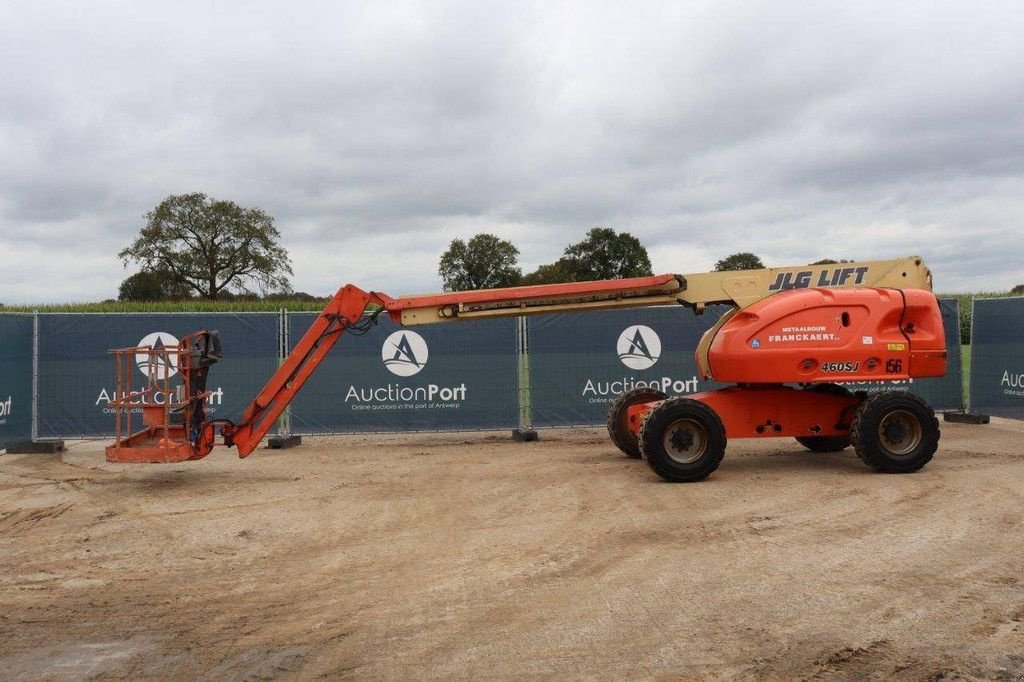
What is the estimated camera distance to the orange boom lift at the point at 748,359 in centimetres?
960

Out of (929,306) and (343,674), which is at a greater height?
(929,306)

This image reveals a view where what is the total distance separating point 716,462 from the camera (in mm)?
9492

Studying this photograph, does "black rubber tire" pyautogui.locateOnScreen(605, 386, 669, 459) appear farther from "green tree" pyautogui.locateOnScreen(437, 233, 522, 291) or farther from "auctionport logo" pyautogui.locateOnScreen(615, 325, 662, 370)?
"green tree" pyautogui.locateOnScreen(437, 233, 522, 291)

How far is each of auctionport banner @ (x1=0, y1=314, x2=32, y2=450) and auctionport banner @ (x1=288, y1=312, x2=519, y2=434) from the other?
433cm

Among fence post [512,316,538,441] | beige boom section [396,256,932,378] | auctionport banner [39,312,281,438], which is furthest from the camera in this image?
fence post [512,316,538,441]

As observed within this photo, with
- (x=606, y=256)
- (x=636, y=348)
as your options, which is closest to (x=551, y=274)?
(x=606, y=256)

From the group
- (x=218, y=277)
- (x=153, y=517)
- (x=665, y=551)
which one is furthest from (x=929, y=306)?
(x=218, y=277)

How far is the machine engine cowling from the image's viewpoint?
9625 millimetres

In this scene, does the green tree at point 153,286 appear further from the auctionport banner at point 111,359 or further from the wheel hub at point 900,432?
the wheel hub at point 900,432

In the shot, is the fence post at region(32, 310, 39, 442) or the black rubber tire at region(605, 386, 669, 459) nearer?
the black rubber tire at region(605, 386, 669, 459)

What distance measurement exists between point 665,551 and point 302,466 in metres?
6.64

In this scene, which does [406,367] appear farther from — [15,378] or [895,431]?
[895,431]

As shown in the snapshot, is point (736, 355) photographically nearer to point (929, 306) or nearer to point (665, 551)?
point (929, 306)

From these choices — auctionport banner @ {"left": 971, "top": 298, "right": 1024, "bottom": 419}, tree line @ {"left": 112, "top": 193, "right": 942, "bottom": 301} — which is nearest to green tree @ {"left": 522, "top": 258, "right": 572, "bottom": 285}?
tree line @ {"left": 112, "top": 193, "right": 942, "bottom": 301}
